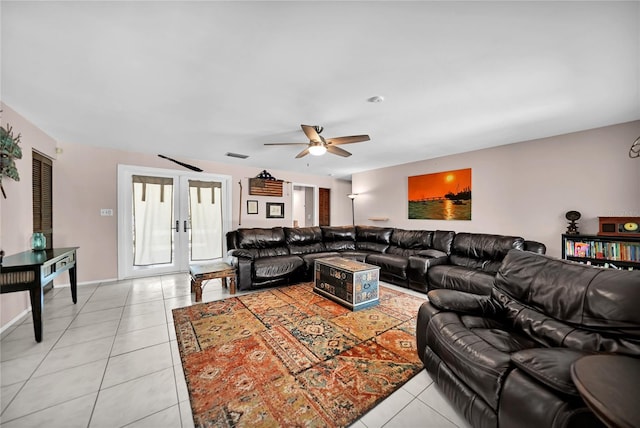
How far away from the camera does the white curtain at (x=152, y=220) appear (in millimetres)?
4680

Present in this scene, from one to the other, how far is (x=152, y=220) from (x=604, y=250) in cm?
718

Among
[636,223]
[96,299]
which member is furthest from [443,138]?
[96,299]

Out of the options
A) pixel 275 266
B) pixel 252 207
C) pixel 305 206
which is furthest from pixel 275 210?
pixel 275 266

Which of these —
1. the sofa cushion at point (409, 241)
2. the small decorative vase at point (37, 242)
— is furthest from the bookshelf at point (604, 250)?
the small decorative vase at point (37, 242)

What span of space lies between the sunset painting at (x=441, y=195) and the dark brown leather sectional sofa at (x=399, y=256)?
0.63 metres

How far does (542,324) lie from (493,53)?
1937 mm

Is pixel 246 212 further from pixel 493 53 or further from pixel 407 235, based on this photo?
pixel 493 53

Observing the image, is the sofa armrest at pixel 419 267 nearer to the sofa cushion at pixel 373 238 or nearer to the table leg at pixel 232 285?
the sofa cushion at pixel 373 238

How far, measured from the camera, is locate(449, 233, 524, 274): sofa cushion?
3.56m

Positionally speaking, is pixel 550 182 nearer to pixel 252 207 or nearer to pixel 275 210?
pixel 275 210

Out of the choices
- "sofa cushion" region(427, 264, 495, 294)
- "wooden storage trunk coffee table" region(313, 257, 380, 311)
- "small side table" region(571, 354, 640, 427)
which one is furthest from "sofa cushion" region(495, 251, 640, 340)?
"wooden storage trunk coffee table" region(313, 257, 380, 311)

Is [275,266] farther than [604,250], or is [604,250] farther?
[275,266]

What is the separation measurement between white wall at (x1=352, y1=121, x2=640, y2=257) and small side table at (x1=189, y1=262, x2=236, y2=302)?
13.5ft

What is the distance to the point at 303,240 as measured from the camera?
516 cm
